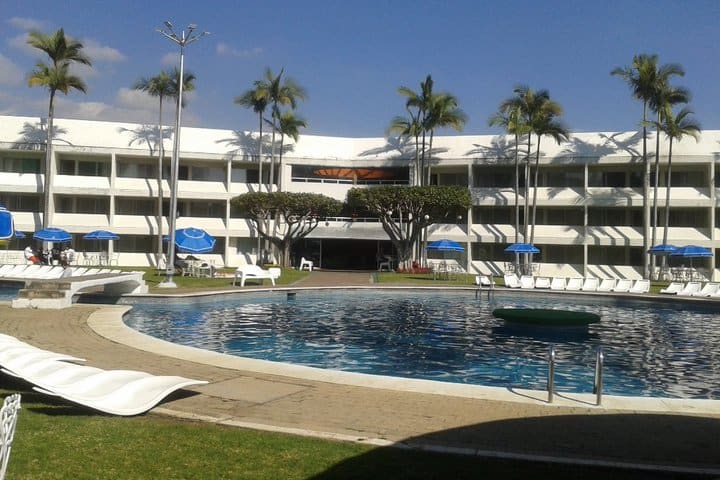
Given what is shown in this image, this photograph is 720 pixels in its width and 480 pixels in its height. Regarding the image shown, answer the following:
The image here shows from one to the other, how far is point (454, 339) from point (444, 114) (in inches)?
1115

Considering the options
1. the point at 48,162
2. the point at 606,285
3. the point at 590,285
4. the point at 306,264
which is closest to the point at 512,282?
the point at 590,285

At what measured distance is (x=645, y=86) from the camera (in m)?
39.9

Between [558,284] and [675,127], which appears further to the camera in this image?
[675,127]

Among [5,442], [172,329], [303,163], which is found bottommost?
[172,329]

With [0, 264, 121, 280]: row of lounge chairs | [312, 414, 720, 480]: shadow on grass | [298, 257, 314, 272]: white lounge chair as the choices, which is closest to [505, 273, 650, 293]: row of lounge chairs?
[298, 257, 314, 272]: white lounge chair

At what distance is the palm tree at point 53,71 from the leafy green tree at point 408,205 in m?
A: 19.3

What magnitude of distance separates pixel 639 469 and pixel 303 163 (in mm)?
42335

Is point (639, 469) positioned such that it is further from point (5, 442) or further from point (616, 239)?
point (616, 239)

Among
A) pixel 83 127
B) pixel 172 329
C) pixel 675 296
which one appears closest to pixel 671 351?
pixel 172 329

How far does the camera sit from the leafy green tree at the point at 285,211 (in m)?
39.9

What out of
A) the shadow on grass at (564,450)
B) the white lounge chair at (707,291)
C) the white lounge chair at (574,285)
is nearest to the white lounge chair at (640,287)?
the white lounge chair at (707,291)

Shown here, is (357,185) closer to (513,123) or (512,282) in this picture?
(513,123)

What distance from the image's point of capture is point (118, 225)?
43625mm

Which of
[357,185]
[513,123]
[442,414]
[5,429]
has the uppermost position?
[513,123]
